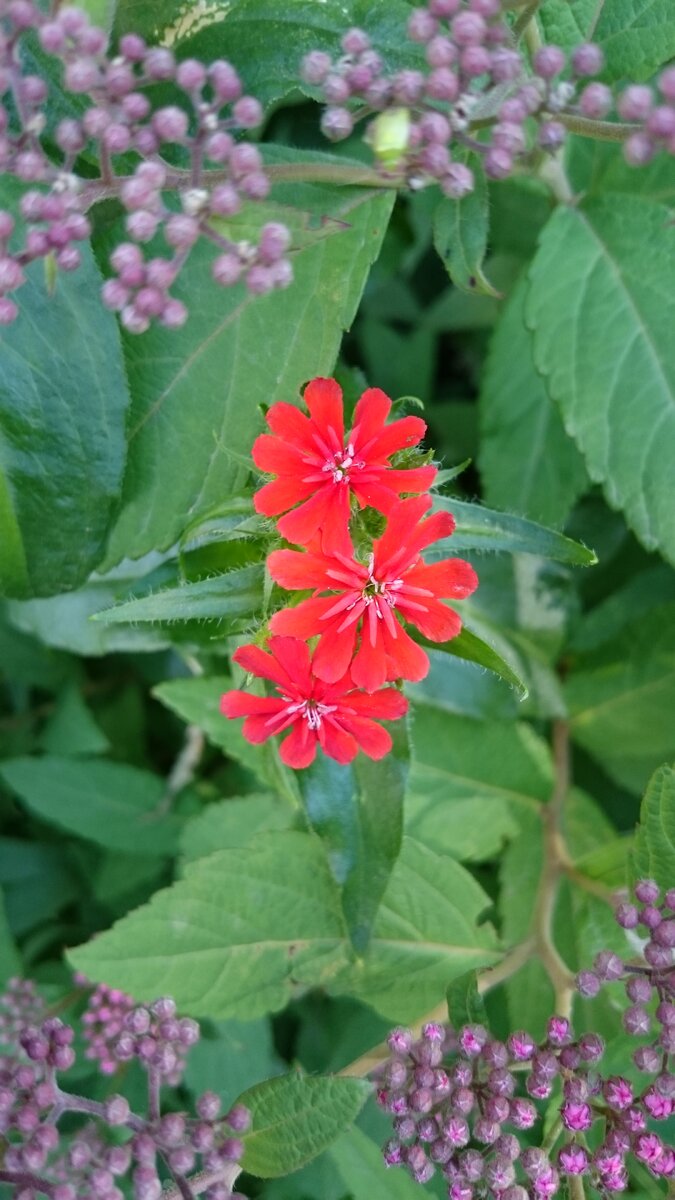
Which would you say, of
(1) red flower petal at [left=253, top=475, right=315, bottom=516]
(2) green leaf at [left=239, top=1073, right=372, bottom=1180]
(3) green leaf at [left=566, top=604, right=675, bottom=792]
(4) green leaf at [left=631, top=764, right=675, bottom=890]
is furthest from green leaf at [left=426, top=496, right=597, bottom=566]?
(3) green leaf at [left=566, top=604, right=675, bottom=792]

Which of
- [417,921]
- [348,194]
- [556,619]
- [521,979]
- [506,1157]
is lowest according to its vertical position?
[521,979]

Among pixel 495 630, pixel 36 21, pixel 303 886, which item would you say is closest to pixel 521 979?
pixel 303 886

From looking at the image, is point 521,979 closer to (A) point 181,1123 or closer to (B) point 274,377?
(A) point 181,1123

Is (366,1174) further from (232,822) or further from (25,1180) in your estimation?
(232,822)

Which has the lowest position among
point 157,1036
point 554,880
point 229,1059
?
point 229,1059

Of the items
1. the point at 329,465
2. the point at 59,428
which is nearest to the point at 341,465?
the point at 329,465

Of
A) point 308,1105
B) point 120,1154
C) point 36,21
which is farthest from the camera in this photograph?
point 308,1105

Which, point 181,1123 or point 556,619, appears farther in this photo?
point 556,619

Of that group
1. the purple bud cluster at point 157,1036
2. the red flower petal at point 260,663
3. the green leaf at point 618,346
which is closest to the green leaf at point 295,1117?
the purple bud cluster at point 157,1036
